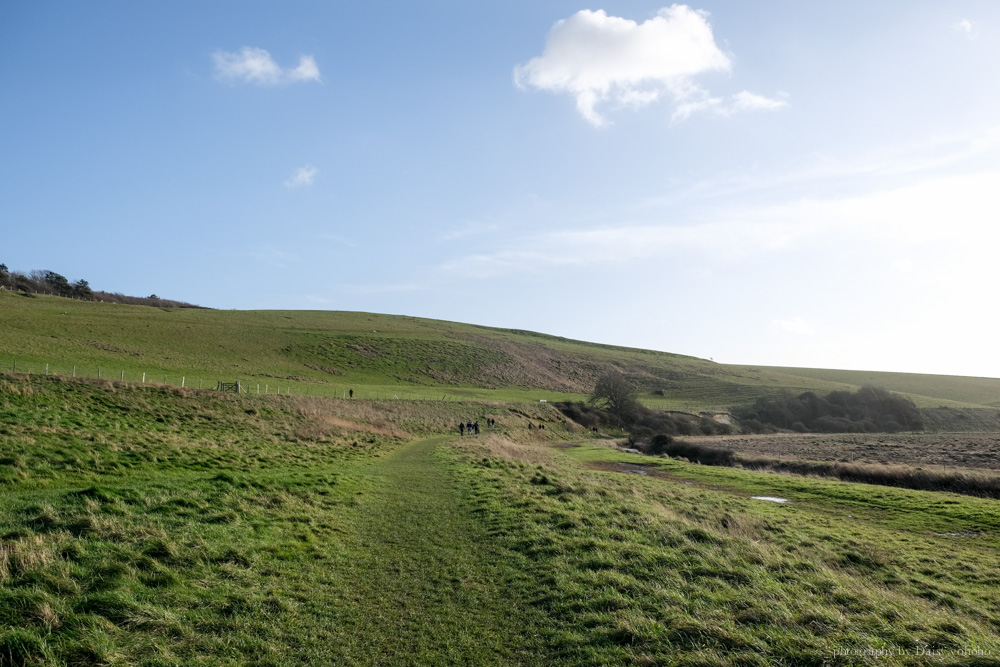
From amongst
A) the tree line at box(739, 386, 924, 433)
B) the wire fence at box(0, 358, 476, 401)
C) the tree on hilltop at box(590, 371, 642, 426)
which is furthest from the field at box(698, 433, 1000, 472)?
the wire fence at box(0, 358, 476, 401)

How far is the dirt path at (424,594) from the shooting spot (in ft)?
24.3

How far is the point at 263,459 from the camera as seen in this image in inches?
974

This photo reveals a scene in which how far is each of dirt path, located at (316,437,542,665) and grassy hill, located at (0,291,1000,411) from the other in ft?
137

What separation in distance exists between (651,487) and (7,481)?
22.7 metres

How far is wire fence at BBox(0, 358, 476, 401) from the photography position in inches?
1649

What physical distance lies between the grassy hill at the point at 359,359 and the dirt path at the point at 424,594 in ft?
137

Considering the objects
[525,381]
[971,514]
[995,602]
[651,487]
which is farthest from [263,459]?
[525,381]

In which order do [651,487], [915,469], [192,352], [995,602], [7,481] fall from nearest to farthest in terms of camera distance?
[995,602] < [7,481] < [651,487] < [915,469] < [192,352]

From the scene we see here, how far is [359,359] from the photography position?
87812mm

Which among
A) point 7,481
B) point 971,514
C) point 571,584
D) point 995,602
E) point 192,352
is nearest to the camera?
point 571,584

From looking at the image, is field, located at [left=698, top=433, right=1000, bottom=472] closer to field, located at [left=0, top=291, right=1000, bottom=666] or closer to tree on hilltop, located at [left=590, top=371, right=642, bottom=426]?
field, located at [left=0, top=291, right=1000, bottom=666]

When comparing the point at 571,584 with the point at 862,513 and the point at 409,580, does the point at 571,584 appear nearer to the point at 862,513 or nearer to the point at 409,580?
the point at 409,580

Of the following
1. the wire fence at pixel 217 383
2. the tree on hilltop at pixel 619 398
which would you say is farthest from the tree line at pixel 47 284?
the tree on hilltop at pixel 619 398

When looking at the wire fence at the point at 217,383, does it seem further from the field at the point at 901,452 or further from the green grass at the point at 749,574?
the field at the point at 901,452
